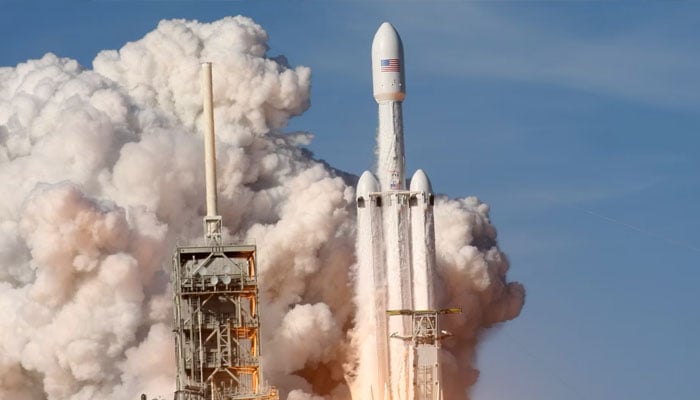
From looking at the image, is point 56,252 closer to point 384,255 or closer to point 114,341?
point 114,341

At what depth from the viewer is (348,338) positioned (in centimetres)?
16200

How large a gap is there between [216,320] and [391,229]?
1316 centimetres

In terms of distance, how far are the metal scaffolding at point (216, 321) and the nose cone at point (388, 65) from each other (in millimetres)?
13176

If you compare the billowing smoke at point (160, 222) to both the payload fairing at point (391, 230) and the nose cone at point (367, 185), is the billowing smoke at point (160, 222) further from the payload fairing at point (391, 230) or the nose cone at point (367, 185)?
the nose cone at point (367, 185)

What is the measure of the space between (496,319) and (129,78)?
2637 centimetres

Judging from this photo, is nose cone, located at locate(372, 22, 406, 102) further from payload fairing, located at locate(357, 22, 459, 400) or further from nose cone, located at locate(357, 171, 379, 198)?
nose cone, located at locate(357, 171, 379, 198)

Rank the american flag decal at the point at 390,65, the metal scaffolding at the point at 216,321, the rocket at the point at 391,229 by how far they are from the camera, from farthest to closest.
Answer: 1. the american flag decal at the point at 390,65
2. the rocket at the point at 391,229
3. the metal scaffolding at the point at 216,321

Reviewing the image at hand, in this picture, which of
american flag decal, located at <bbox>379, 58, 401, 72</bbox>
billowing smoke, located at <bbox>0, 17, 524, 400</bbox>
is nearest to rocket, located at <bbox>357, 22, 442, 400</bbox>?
american flag decal, located at <bbox>379, 58, 401, 72</bbox>

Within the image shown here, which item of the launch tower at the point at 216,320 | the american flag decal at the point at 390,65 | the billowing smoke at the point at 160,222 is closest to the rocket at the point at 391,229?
the american flag decal at the point at 390,65

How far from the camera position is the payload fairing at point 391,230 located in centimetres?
15212

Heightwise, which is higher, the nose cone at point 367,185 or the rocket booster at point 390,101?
the rocket booster at point 390,101

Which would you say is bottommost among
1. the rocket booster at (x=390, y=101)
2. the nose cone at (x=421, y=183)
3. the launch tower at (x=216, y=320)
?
the launch tower at (x=216, y=320)

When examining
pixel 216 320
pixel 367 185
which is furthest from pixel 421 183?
pixel 216 320

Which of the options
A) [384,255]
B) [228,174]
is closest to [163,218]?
[228,174]
